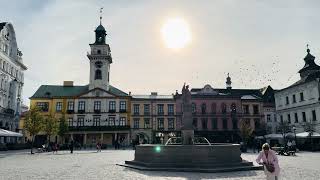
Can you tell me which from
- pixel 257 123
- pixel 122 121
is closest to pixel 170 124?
pixel 122 121

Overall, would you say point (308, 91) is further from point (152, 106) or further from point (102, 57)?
point (102, 57)

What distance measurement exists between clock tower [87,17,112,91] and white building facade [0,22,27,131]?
14.7 metres

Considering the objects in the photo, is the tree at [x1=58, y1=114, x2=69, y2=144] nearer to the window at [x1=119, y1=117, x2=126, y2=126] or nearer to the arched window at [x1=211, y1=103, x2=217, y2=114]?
the window at [x1=119, y1=117, x2=126, y2=126]

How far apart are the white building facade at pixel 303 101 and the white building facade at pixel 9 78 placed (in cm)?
4435

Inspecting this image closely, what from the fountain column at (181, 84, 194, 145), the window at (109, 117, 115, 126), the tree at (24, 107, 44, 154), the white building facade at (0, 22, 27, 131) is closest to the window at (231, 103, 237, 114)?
the window at (109, 117, 115, 126)

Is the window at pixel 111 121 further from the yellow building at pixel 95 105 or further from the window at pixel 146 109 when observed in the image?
the window at pixel 146 109

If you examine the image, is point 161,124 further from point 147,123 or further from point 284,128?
point 284,128

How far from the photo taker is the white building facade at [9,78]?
156 ft

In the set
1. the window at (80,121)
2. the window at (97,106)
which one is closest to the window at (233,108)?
the window at (97,106)

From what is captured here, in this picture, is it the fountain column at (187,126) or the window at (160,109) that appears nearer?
the fountain column at (187,126)

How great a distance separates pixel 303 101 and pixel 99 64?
41.9m

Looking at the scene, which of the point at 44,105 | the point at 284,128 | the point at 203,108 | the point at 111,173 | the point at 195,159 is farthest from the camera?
the point at 44,105

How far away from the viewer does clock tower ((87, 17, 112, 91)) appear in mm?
65438

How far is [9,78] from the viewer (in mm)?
50844
